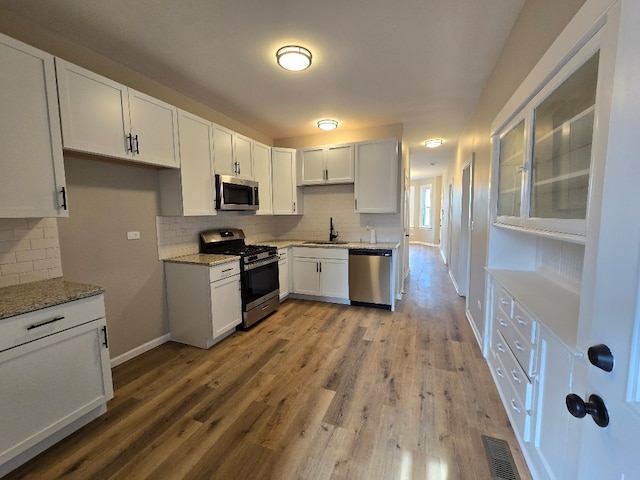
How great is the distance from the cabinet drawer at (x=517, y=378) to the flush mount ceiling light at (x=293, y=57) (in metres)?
2.72

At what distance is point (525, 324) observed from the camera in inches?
61.5

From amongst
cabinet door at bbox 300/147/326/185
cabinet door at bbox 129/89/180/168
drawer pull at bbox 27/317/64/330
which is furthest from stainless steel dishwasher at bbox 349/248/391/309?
drawer pull at bbox 27/317/64/330

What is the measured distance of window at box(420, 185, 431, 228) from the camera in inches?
425

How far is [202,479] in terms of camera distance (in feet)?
4.79

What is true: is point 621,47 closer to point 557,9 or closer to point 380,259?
point 557,9

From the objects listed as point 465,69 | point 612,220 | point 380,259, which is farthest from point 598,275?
point 380,259

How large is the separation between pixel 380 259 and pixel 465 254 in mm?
1529

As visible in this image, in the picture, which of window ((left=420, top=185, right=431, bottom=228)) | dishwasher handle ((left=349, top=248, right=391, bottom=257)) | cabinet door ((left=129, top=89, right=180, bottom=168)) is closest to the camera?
cabinet door ((left=129, top=89, right=180, bottom=168))

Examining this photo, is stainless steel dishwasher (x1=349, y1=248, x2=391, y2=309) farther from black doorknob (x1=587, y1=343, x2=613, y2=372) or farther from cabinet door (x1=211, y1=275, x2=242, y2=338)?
black doorknob (x1=587, y1=343, x2=613, y2=372)

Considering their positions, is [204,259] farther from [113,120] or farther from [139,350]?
[113,120]

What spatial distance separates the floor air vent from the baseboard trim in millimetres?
3004

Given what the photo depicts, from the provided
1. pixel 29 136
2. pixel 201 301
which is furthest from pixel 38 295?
pixel 201 301

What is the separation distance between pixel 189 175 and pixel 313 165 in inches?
80.3

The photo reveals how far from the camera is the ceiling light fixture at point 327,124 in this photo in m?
3.91
